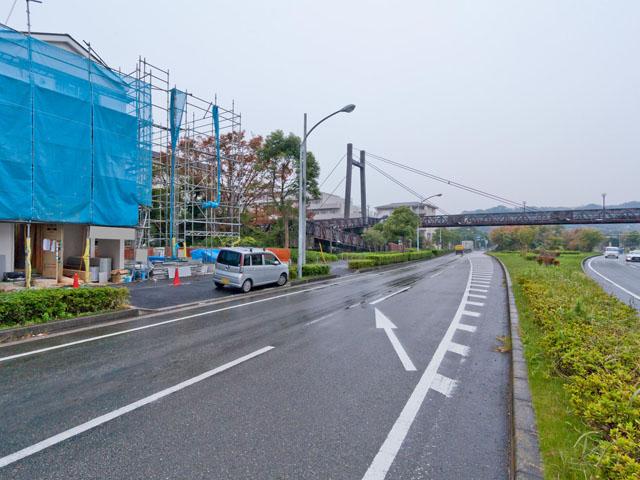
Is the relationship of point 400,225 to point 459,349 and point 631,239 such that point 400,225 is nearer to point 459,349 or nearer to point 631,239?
point 459,349

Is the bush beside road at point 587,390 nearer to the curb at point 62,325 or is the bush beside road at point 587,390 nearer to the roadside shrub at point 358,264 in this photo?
the curb at point 62,325

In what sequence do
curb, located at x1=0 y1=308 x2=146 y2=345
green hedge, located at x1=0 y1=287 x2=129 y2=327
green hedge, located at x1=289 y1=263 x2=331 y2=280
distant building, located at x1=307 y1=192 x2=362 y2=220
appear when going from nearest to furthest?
curb, located at x1=0 y1=308 x2=146 y2=345
green hedge, located at x1=0 y1=287 x2=129 y2=327
green hedge, located at x1=289 y1=263 x2=331 y2=280
distant building, located at x1=307 y1=192 x2=362 y2=220

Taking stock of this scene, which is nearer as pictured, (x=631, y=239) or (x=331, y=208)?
(x=331, y=208)

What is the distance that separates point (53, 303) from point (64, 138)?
27.9 feet

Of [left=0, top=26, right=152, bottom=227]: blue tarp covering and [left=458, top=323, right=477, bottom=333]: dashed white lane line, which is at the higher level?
[left=0, top=26, right=152, bottom=227]: blue tarp covering

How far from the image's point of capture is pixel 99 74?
1420 cm

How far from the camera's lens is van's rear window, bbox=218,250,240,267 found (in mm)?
12328

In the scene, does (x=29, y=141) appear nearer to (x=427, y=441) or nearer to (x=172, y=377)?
(x=172, y=377)

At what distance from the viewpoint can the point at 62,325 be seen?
7082 mm

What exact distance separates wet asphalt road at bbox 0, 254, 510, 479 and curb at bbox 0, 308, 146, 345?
0.54m

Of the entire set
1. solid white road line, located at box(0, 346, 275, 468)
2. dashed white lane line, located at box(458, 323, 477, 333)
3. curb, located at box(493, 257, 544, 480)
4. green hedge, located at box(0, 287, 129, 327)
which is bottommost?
dashed white lane line, located at box(458, 323, 477, 333)

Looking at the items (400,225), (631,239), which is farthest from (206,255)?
(631,239)

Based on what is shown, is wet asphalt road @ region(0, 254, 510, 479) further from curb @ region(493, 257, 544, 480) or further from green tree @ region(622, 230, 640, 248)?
green tree @ region(622, 230, 640, 248)

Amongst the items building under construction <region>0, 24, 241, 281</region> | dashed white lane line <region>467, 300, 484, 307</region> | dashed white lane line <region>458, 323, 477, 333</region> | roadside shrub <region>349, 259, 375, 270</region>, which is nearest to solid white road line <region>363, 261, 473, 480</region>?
dashed white lane line <region>458, 323, 477, 333</region>
